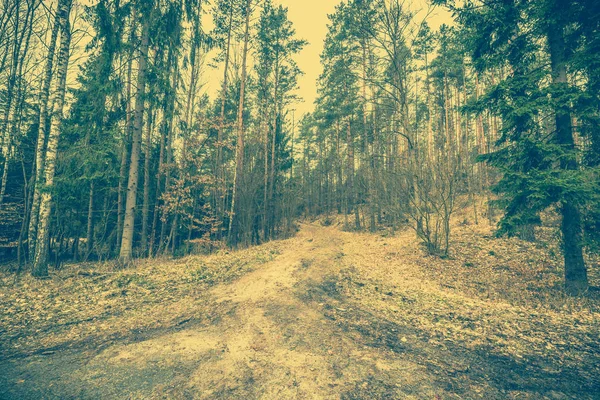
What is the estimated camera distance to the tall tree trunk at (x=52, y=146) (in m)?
7.25

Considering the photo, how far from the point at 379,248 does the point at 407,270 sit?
4342 millimetres

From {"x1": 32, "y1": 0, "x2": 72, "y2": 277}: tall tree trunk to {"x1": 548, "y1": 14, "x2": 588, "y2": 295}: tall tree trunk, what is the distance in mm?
12915

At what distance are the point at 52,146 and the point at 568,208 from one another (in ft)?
45.0

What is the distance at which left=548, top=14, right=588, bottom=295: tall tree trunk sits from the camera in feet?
19.8

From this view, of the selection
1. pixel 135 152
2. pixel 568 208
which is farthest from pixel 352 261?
pixel 135 152

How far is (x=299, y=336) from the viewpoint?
162 inches

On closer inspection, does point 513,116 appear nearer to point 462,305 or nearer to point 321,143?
point 462,305

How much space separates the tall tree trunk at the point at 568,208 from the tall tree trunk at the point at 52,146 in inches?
508

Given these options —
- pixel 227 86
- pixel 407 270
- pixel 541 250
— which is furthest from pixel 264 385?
pixel 227 86

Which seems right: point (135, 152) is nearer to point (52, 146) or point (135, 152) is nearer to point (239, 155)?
point (52, 146)

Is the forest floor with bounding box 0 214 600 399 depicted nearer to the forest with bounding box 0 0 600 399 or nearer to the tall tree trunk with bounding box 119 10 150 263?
the forest with bounding box 0 0 600 399

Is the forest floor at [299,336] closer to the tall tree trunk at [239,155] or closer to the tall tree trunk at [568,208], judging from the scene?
the tall tree trunk at [568,208]

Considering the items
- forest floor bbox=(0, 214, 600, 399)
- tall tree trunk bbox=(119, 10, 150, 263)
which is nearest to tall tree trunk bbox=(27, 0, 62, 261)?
forest floor bbox=(0, 214, 600, 399)

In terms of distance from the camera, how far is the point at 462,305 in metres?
5.74
